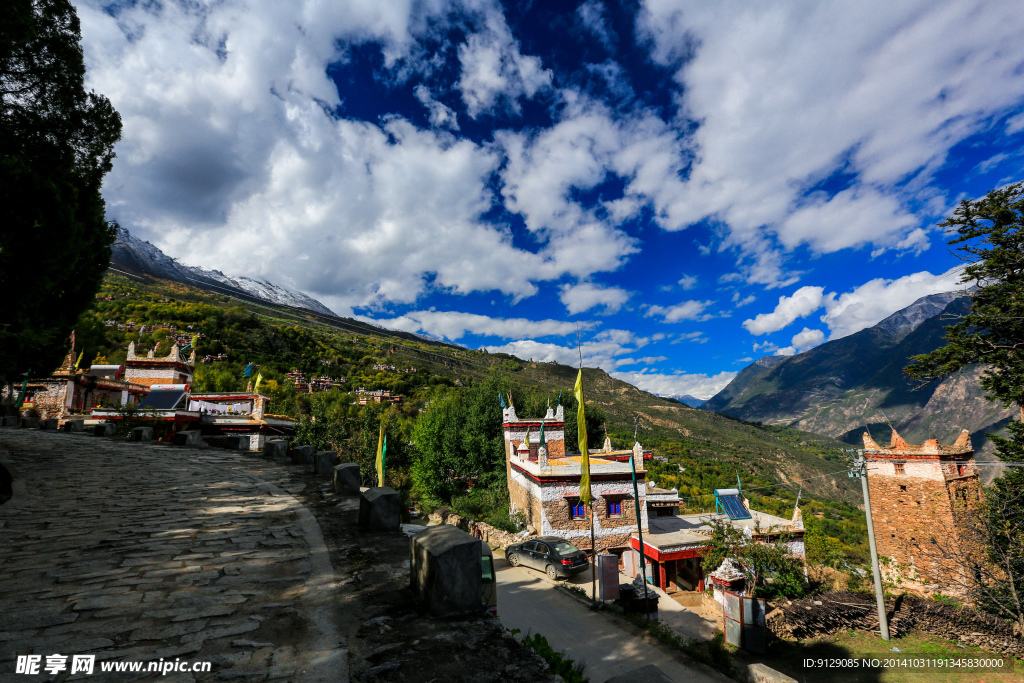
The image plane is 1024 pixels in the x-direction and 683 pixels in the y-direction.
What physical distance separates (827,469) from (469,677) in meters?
70.4

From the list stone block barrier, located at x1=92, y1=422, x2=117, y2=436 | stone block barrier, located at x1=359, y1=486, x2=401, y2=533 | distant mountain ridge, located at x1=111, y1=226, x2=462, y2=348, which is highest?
distant mountain ridge, located at x1=111, y1=226, x2=462, y2=348

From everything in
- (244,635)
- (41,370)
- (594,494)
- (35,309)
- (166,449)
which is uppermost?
(35,309)

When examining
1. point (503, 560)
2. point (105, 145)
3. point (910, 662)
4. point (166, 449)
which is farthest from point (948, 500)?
point (105, 145)

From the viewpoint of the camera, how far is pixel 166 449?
12406 mm

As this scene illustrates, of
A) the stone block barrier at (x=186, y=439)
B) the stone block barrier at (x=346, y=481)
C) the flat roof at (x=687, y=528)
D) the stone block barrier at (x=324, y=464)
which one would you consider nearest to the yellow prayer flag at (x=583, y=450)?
the flat roof at (x=687, y=528)

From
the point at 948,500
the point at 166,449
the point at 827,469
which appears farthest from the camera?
the point at 827,469

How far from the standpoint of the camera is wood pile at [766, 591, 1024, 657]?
11023 millimetres

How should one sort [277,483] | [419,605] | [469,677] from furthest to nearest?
1. [277,483]
2. [419,605]
3. [469,677]

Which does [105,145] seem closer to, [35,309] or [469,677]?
[35,309]

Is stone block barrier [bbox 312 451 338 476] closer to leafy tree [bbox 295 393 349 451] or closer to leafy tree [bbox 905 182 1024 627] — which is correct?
leafy tree [bbox 295 393 349 451]

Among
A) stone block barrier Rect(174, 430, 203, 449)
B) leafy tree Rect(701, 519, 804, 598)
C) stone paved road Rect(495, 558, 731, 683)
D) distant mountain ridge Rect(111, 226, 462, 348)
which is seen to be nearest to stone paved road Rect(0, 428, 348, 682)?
stone block barrier Rect(174, 430, 203, 449)

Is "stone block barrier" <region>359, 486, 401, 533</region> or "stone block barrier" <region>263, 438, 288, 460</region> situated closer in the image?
"stone block barrier" <region>359, 486, 401, 533</region>

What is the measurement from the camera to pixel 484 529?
64.4ft

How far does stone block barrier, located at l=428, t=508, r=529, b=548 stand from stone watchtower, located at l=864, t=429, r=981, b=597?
13.2 m
